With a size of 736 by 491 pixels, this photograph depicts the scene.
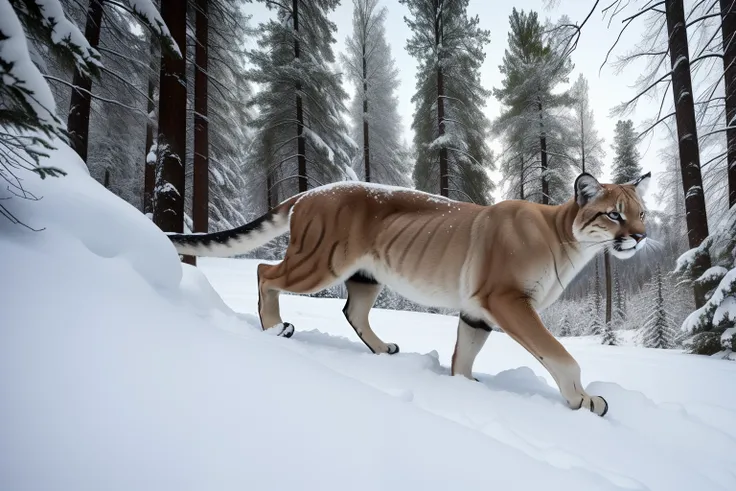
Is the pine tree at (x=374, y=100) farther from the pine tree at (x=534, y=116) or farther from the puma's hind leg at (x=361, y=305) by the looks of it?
the puma's hind leg at (x=361, y=305)

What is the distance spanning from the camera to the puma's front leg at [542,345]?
1.55m

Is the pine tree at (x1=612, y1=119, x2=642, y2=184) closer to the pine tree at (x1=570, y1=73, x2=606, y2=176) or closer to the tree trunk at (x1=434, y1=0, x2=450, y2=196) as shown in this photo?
the pine tree at (x1=570, y1=73, x2=606, y2=176)

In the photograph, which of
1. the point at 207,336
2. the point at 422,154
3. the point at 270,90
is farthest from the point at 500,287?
the point at 422,154

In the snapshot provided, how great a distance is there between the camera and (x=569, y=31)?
505 centimetres

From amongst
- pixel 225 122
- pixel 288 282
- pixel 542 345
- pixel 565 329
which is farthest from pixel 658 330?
pixel 225 122

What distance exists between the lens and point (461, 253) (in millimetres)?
1976

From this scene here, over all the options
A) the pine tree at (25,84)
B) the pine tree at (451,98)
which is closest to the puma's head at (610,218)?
the pine tree at (25,84)

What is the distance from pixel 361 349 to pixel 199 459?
5.27ft

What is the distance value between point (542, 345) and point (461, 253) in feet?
1.98

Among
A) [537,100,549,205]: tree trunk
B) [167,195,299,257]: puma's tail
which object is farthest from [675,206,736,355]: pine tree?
[537,100,549,205]: tree trunk

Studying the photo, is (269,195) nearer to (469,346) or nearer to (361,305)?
(361,305)

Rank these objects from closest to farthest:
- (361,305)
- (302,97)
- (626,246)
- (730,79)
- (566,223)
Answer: (626,246) → (566,223) → (361,305) → (730,79) → (302,97)

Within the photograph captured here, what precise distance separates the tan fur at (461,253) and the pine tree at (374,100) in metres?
10.8

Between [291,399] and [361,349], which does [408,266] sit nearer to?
[361,349]
